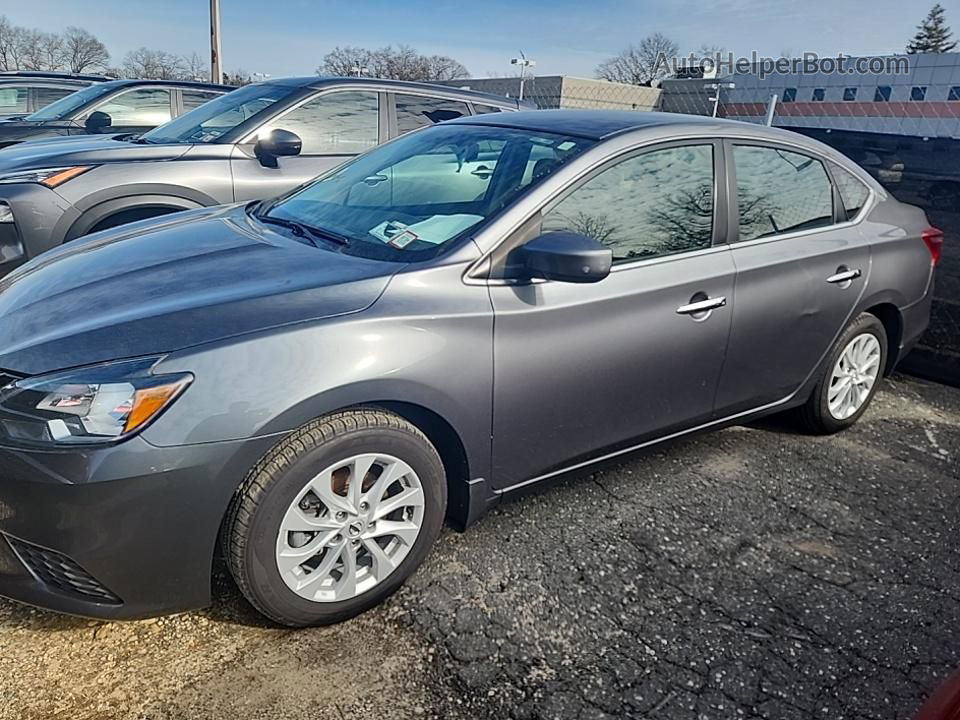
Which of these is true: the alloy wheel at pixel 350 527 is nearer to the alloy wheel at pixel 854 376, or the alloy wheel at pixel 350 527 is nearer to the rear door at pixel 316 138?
the alloy wheel at pixel 854 376

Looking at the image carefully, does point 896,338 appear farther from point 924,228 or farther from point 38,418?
point 38,418

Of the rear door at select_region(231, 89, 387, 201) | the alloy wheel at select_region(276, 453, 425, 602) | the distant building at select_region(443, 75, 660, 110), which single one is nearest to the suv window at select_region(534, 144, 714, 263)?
the alloy wheel at select_region(276, 453, 425, 602)

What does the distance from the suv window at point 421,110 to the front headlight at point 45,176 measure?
2325 millimetres

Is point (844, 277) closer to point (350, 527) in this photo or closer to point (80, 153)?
point (350, 527)

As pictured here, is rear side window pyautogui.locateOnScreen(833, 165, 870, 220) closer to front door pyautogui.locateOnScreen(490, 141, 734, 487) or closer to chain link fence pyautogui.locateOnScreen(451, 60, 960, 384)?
front door pyautogui.locateOnScreen(490, 141, 734, 487)

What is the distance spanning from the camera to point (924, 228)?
4.14 m

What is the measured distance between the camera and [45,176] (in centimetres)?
457

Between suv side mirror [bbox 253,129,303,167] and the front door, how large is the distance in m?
2.81

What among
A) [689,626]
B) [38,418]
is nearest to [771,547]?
[689,626]

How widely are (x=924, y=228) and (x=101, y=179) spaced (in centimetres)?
479

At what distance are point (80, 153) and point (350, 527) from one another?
3752 mm

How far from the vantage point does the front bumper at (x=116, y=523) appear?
1.96 metres

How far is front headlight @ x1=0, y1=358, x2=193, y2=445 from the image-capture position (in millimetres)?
1967

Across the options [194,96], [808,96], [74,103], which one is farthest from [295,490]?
[808,96]
